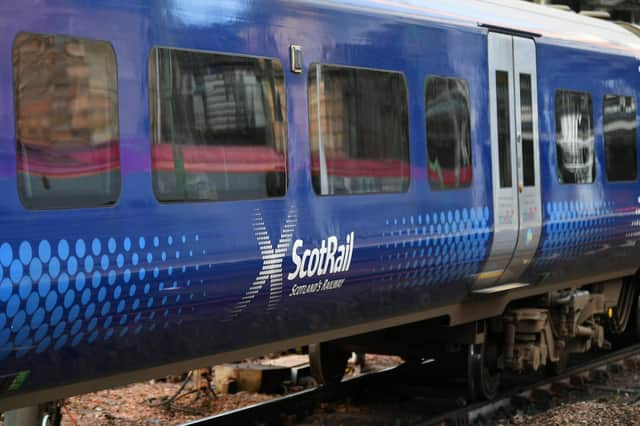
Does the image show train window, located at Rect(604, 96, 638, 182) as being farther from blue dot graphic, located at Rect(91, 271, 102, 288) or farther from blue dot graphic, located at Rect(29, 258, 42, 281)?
blue dot graphic, located at Rect(29, 258, 42, 281)

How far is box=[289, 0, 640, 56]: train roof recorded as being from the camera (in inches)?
274

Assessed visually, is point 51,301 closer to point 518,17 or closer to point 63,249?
point 63,249

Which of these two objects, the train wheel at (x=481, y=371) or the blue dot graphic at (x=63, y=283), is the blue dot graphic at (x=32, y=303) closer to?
the blue dot graphic at (x=63, y=283)

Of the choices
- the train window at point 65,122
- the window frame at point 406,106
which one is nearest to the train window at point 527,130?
the window frame at point 406,106

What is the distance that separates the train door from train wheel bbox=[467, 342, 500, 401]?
71 cm

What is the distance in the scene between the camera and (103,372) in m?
5.25

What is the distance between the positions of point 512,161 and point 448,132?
34.2 inches

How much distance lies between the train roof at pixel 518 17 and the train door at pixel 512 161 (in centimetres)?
20

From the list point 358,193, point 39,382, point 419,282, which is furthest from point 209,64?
point 419,282

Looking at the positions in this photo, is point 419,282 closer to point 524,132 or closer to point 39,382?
point 524,132

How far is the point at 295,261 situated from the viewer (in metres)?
6.11

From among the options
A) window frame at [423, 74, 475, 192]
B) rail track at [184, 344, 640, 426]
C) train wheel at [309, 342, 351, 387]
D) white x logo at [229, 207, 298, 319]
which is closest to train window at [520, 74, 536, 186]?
window frame at [423, 74, 475, 192]

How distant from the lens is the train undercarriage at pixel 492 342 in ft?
28.2

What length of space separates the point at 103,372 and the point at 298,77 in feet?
6.80
